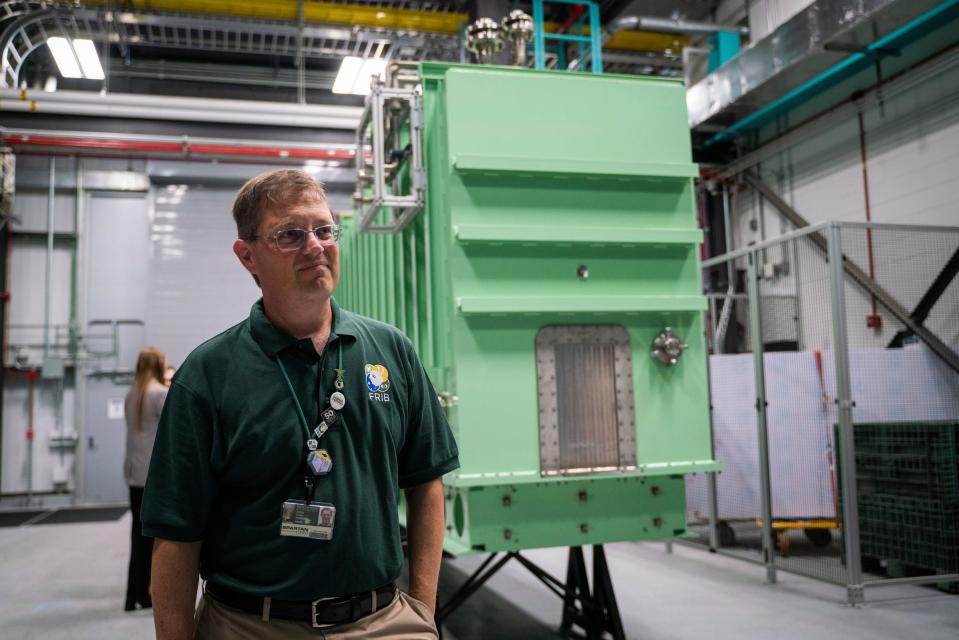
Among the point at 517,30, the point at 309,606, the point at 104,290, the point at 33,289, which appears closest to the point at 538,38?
the point at 517,30

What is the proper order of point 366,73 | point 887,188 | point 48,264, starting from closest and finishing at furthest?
point 887,188 < point 366,73 < point 48,264

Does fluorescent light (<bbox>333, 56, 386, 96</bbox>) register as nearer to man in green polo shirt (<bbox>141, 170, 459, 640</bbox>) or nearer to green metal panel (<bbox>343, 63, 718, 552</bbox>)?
green metal panel (<bbox>343, 63, 718, 552</bbox>)

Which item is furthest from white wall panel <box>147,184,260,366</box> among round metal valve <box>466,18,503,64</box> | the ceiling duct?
round metal valve <box>466,18,503,64</box>

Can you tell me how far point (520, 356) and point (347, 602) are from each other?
7.79 feet

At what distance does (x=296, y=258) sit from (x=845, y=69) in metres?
8.00

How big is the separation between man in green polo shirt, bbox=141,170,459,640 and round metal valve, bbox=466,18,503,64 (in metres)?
3.97

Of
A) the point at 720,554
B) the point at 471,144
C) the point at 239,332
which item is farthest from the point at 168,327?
the point at 239,332

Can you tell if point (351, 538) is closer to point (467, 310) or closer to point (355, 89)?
point (467, 310)

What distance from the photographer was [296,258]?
1983 millimetres

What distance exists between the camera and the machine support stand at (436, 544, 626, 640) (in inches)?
181

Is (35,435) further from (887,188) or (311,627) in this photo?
(311,627)

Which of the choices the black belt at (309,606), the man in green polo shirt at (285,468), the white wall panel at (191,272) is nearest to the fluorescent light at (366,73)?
the white wall panel at (191,272)

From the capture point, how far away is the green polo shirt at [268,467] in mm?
1844

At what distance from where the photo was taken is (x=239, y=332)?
2.02 metres
